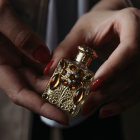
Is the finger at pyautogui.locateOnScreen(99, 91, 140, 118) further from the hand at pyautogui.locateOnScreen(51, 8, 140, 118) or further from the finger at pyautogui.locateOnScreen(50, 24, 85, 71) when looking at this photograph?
the finger at pyautogui.locateOnScreen(50, 24, 85, 71)

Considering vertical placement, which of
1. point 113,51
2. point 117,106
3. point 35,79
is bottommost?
point 117,106

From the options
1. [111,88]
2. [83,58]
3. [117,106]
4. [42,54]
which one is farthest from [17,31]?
[117,106]

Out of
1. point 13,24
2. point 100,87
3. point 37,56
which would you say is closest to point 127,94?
point 100,87

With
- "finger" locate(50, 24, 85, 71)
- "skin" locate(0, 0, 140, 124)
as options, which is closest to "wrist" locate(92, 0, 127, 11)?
"skin" locate(0, 0, 140, 124)

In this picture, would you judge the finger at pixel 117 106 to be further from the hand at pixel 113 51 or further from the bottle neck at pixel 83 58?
the bottle neck at pixel 83 58

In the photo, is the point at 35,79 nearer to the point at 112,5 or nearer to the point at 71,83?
the point at 71,83

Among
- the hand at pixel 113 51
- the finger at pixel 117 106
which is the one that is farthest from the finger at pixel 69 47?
the finger at pixel 117 106

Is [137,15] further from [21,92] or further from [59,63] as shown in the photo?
[21,92]
